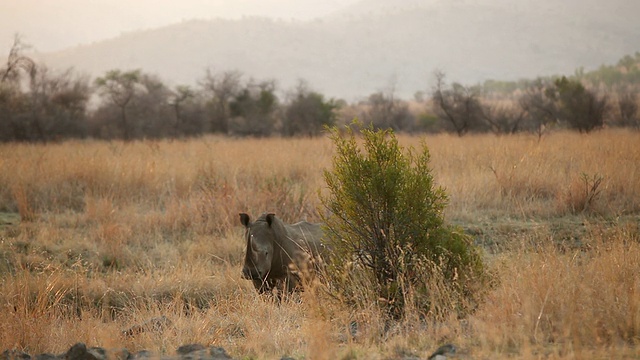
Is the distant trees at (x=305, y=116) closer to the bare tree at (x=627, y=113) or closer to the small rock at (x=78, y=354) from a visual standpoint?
the bare tree at (x=627, y=113)

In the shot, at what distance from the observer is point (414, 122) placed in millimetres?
30875

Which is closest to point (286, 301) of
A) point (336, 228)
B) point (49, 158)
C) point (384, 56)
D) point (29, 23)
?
point (336, 228)

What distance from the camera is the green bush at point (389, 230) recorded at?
534 centimetres

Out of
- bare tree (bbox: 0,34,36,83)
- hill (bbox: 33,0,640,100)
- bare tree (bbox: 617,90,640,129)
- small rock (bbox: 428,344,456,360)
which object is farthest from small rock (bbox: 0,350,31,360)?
hill (bbox: 33,0,640,100)

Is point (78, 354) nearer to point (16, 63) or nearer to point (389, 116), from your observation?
point (16, 63)

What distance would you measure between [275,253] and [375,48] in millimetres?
126038

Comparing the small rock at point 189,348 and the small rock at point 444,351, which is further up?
the small rock at point 444,351

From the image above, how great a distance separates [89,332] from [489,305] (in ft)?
10.4

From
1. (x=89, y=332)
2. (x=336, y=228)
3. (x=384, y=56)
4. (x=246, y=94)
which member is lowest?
(x=89, y=332)

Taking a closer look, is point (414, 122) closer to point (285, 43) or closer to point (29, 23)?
point (285, 43)

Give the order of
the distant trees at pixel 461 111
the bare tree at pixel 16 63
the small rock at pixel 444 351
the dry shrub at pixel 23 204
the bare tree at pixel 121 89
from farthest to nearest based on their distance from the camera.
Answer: the bare tree at pixel 121 89 < the distant trees at pixel 461 111 < the bare tree at pixel 16 63 < the dry shrub at pixel 23 204 < the small rock at pixel 444 351

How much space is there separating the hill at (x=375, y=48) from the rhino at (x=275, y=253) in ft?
334

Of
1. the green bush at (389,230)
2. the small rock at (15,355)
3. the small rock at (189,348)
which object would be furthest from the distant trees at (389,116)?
the small rock at (15,355)

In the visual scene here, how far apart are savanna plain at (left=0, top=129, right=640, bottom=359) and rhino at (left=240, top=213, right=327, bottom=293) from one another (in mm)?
216
